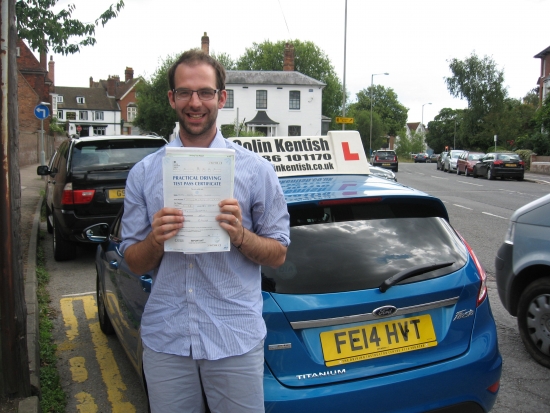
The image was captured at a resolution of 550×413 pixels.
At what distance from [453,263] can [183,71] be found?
177cm

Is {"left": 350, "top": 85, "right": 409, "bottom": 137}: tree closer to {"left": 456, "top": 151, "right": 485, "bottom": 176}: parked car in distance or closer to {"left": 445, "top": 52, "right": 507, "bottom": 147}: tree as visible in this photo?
{"left": 445, "top": 52, "right": 507, "bottom": 147}: tree

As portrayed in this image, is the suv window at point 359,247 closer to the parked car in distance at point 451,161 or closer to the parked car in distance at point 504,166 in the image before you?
the parked car in distance at point 504,166

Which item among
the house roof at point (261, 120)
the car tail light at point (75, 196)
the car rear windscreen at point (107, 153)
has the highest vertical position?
the house roof at point (261, 120)

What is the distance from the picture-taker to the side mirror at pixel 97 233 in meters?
4.59

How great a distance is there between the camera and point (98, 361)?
471 centimetres

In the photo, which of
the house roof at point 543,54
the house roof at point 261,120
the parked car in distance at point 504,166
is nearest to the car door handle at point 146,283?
the parked car in distance at point 504,166

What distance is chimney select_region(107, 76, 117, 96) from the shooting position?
104 meters

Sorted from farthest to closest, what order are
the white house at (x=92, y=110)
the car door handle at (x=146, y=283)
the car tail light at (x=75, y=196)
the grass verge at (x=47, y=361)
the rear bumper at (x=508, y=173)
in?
the white house at (x=92, y=110) → the rear bumper at (x=508, y=173) → the car tail light at (x=75, y=196) → the grass verge at (x=47, y=361) → the car door handle at (x=146, y=283)

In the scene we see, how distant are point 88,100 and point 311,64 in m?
47.0

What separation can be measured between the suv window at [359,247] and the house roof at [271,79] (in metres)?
52.3

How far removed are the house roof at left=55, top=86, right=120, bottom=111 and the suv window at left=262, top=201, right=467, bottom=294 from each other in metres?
103

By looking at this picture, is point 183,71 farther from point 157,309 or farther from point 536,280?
point 536,280

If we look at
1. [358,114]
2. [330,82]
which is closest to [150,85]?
[330,82]

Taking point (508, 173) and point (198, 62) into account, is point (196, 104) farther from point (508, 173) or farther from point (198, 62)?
point (508, 173)
